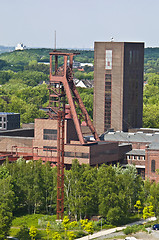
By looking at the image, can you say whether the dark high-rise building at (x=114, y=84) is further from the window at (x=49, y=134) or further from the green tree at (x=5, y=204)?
the green tree at (x=5, y=204)

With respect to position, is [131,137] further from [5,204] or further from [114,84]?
[5,204]

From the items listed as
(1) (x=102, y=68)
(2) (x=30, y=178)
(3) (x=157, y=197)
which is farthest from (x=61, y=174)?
(1) (x=102, y=68)

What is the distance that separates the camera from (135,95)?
574 feet

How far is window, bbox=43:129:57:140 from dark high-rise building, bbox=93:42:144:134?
27.7 metres

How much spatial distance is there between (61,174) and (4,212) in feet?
44.2

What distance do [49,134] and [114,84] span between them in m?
29.5

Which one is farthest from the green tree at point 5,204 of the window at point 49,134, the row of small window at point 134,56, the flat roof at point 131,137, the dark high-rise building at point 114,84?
the row of small window at point 134,56

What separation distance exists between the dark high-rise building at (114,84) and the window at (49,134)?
27732mm

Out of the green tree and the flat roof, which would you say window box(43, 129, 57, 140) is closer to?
the flat roof

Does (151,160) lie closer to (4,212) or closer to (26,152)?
(26,152)

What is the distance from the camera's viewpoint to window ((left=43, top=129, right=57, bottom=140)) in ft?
475

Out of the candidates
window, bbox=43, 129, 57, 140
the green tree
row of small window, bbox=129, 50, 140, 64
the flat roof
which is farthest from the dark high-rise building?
the green tree

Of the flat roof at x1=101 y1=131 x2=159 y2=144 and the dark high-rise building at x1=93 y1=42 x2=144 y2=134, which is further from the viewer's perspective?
the dark high-rise building at x1=93 y1=42 x2=144 y2=134

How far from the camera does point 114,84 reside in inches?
6688
